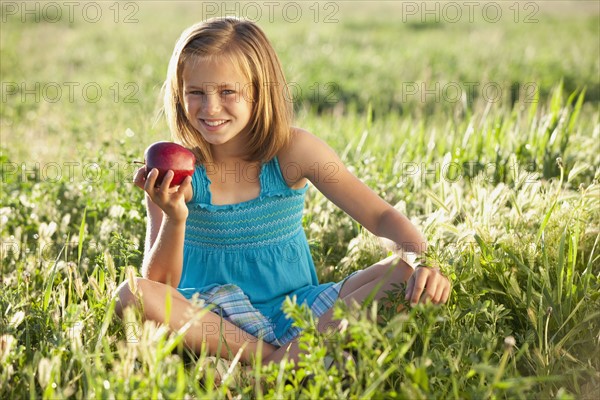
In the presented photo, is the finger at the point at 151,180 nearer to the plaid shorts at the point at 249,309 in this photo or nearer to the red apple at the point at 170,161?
the red apple at the point at 170,161

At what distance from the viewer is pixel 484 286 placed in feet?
8.11

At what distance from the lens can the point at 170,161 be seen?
2279mm

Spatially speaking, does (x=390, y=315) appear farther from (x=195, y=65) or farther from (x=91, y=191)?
(x=91, y=191)

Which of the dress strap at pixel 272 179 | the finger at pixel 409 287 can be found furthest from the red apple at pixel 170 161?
the finger at pixel 409 287

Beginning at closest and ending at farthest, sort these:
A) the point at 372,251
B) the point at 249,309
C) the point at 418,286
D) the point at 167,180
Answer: the point at 418,286
the point at 167,180
the point at 249,309
the point at 372,251

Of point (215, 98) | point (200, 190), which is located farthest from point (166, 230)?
point (215, 98)

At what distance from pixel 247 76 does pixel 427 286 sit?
96cm

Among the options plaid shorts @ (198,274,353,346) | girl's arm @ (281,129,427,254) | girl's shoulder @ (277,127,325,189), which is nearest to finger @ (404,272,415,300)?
girl's arm @ (281,129,427,254)

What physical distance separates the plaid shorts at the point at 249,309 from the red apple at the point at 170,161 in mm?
461

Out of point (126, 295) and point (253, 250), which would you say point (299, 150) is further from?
point (126, 295)

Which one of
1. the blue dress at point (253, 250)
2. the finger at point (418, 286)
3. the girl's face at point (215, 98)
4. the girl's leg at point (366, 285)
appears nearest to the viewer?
the finger at point (418, 286)

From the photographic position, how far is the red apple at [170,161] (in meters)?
2.28

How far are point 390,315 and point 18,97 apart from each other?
640cm

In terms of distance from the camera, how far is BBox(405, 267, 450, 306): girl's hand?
2094 mm
